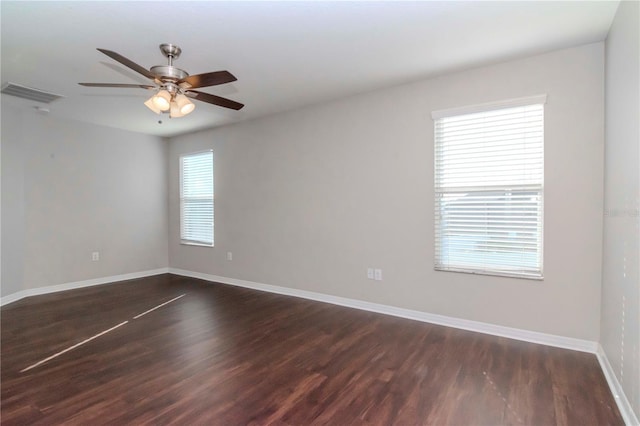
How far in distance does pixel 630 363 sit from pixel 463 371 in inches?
38.2

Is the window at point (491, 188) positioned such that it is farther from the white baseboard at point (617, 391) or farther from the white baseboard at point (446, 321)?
the white baseboard at point (617, 391)

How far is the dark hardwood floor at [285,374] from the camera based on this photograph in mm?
1938

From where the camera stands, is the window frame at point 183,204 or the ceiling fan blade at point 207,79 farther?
the window frame at point 183,204

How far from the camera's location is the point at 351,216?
4.01 m

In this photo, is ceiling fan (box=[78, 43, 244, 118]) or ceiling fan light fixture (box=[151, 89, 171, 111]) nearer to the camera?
ceiling fan (box=[78, 43, 244, 118])

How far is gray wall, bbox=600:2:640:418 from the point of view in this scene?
1.81 m

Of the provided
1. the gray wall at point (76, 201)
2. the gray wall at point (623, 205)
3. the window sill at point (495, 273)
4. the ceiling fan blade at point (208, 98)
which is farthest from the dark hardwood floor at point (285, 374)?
the ceiling fan blade at point (208, 98)

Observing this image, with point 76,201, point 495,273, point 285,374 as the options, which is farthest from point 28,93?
point 495,273

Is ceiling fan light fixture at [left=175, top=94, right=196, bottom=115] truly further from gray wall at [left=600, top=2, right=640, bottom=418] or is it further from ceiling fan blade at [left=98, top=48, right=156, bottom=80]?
gray wall at [left=600, top=2, right=640, bottom=418]

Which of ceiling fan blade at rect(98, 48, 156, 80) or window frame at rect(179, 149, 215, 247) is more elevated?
ceiling fan blade at rect(98, 48, 156, 80)

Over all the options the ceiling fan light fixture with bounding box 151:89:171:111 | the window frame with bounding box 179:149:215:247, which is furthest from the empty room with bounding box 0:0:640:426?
the window frame with bounding box 179:149:215:247

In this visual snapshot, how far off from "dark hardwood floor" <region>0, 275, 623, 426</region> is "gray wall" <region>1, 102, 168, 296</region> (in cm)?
119

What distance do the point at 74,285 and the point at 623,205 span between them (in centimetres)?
665

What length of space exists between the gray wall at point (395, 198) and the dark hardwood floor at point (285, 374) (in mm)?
421
